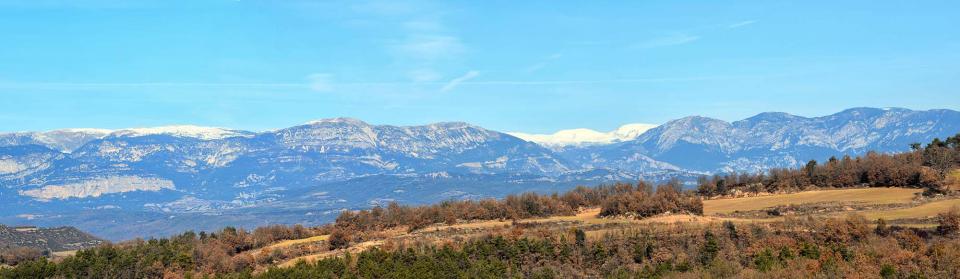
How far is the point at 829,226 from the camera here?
76938 mm

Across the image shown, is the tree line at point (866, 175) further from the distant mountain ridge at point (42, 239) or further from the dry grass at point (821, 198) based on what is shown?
the distant mountain ridge at point (42, 239)

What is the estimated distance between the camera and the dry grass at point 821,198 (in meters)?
99.3

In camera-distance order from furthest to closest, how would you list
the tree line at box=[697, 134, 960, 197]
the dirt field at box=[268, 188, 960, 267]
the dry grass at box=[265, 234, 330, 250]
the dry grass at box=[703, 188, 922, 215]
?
the tree line at box=[697, 134, 960, 197] → the dry grass at box=[265, 234, 330, 250] → the dry grass at box=[703, 188, 922, 215] → the dirt field at box=[268, 188, 960, 267]

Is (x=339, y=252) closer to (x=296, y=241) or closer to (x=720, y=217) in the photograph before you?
(x=296, y=241)

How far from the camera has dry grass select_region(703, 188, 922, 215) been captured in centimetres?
9931

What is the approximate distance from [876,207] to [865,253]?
26560 millimetres

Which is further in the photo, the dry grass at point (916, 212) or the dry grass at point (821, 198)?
the dry grass at point (821, 198)

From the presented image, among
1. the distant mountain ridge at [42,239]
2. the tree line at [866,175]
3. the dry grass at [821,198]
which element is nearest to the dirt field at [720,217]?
the dry grass at [821,198]

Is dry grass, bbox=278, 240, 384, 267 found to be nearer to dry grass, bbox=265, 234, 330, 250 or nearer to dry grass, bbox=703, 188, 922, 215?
dry grass, bbox=265, 234, 330, 250

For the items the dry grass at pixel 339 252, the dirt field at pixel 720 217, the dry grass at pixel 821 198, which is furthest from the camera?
the dry grass at pixel 821 198

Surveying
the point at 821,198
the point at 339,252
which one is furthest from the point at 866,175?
the point at 339,252

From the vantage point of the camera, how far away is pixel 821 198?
105m

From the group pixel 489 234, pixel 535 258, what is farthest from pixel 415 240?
pixel 535 258

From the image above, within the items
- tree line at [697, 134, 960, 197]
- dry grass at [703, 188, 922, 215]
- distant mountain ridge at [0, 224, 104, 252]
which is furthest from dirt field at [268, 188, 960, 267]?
distant mountain ridge at [0, 224, 104, 252]
